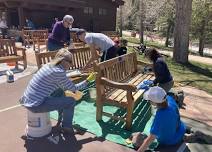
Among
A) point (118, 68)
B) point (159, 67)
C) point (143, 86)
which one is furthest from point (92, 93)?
point (159, 67)

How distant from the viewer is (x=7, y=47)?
10172 mm

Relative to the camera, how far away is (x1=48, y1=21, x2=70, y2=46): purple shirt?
7968 millimetres

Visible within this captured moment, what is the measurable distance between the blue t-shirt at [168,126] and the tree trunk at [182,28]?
776 cm

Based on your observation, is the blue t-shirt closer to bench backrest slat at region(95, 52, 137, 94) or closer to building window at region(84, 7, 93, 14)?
bench backrest slat at region(95, 52, 137, 94)

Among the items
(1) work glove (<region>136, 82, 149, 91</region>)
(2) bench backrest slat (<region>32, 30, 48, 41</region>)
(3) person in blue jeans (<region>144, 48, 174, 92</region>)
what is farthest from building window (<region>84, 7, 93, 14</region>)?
(3) person in blue jeans (<region>144, 48, 174, 92</region>)

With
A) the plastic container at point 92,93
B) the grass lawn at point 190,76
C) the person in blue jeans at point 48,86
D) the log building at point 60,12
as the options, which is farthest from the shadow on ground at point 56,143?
the log building at point 60,12

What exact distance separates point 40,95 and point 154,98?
5.57ft

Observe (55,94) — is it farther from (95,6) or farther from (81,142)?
(95,6)

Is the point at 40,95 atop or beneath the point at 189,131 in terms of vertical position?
atop

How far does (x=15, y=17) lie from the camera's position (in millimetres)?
22875

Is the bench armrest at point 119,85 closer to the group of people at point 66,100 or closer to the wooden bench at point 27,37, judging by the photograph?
the group of people at point 66,100

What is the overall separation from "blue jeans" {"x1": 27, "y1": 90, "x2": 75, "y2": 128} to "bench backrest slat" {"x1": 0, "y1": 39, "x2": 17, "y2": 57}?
5.59m

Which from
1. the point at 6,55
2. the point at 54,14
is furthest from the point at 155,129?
the point at 54,14

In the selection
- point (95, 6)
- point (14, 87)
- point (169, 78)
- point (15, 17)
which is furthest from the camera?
point (95, 6)
